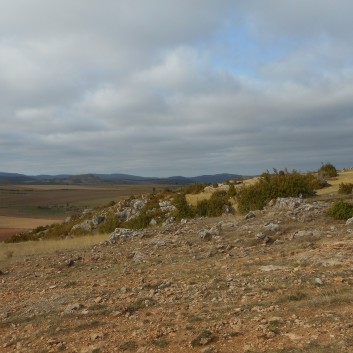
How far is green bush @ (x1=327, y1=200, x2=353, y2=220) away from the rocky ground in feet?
2.51

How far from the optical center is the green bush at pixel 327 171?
137 ft

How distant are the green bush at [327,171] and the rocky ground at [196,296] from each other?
26.2 m

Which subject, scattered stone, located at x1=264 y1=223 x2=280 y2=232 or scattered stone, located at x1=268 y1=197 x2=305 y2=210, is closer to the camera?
A: scattered stone, located at x1=264 y1=223 x2=280 y2=232

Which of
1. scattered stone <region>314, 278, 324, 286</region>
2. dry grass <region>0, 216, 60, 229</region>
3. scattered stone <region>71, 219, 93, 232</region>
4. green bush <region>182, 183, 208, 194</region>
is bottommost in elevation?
dry grass <region>0, 216, 60, 229</region>

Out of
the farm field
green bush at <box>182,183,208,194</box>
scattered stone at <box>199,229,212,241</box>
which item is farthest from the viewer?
the farm field

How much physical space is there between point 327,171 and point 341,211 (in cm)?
2710

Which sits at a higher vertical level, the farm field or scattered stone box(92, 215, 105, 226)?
scattered stone box(92, 215, 105, 226)

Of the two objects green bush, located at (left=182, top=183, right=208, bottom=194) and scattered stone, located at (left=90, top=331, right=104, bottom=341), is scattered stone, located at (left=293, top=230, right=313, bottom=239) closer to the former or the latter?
scattered stone, located at (left=90, top=331, right=104, bottom=341)

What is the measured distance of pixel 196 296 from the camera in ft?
31.6

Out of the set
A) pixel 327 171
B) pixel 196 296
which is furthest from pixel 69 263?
pixel 327 171

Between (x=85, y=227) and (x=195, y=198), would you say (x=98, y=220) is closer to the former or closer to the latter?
(x=85, y=227)

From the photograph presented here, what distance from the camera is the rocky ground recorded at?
23.9 ft

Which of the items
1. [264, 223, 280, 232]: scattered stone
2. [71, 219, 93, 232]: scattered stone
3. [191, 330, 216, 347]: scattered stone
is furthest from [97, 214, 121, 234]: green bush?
[191, 330, 216, 347]: scattered stone

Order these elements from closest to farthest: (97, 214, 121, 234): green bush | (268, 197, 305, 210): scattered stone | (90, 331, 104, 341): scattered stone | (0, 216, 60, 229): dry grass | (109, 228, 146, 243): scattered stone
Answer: (90, 331, 104, 341): scattered stone < (109, 228, 146, 243): scattered stone < (268, 197, 305, 210): scattered stone < (97, 214, 121, 234): green bush < (0, 216, 60, 229): dry grass
